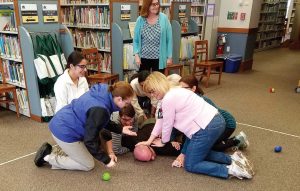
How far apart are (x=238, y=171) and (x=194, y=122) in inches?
22.5

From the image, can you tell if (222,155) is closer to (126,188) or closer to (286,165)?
(286,165)

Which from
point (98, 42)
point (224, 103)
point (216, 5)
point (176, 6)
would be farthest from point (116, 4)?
point (216, 5)

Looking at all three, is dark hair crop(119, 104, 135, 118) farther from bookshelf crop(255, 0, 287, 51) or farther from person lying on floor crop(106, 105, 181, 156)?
bookshelf crop(255, 0, 287, 51)

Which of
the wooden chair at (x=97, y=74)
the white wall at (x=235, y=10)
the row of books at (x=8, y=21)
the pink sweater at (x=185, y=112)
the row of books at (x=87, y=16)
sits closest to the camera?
the pink sweater at (x=185, y=112)

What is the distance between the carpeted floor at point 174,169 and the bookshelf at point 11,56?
0.33 metres

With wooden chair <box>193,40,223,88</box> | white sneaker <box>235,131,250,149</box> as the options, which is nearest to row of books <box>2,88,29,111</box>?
white sneaker <box>235,131,250,149</box>

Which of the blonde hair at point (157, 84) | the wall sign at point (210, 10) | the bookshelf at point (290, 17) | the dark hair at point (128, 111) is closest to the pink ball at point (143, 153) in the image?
the dark hair at point (128, 111)

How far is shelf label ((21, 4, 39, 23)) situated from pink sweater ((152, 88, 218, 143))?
2058mm

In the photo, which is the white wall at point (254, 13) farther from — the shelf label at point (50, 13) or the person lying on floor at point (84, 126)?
the person lying on floor at point (84, 126)

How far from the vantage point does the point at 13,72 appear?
3613 millimetres

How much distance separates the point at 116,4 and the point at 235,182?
118 inches

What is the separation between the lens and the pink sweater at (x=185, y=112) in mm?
2213

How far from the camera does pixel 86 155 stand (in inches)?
92.7

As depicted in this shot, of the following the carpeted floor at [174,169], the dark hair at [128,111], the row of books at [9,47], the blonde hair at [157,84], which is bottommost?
the carpeted floor at [174,169]
